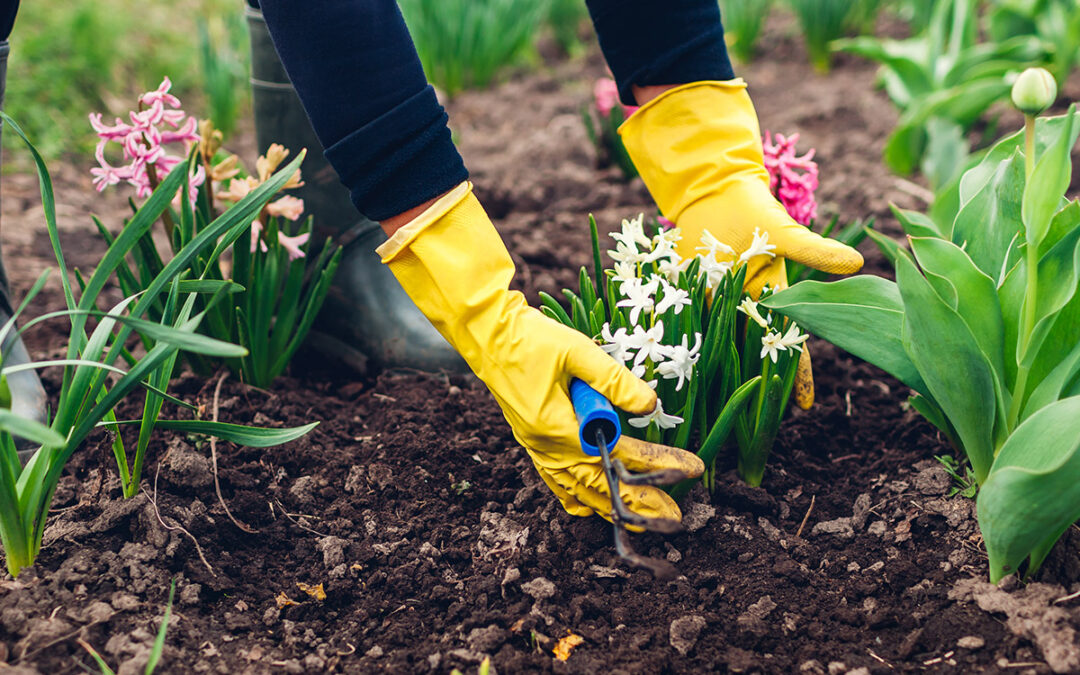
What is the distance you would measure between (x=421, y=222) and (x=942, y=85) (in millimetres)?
2403

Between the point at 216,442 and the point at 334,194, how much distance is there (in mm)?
746

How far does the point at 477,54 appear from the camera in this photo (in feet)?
14.5

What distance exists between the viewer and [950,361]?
4.23ft

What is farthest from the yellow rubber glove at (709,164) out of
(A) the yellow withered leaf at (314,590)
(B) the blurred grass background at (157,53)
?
(B) the blurred grass background at (157,53)

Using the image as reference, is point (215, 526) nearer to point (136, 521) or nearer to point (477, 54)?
point (136, 521)

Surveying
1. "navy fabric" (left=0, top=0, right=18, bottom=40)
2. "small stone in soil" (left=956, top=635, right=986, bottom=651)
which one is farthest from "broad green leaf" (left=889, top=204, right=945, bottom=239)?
"navy fabric" (left=0, top=0, right=18, bottom=40)

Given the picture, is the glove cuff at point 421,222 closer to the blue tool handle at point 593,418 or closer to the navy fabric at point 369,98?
the navy fabric at point 369,98

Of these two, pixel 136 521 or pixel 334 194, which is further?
pixel 334 194

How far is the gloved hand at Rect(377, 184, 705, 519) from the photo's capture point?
4.54ft

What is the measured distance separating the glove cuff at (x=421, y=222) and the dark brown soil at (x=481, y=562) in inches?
18.7

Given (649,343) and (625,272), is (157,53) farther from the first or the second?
(649,343)

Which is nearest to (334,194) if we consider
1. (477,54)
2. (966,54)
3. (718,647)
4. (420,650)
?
(420,650)

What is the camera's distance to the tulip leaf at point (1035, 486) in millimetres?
1106

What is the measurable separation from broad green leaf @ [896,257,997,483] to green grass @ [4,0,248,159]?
3.19m
